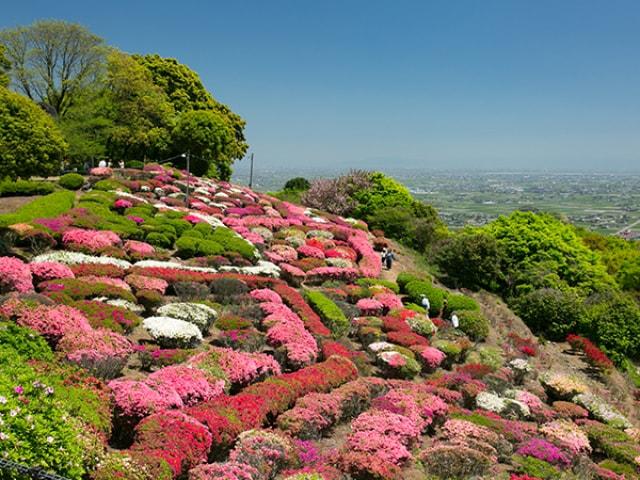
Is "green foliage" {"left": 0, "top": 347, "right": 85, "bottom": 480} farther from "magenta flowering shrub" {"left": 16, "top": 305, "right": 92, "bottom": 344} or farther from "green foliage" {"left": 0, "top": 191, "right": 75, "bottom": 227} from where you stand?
"green foliage" {"left": 0, "top": 191, "right": 75, "bottom": 227}

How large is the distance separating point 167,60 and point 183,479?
2167 inches

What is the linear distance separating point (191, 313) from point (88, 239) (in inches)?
305

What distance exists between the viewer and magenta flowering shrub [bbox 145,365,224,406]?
9.74 m

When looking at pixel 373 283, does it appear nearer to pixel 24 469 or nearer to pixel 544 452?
pixel 544 452

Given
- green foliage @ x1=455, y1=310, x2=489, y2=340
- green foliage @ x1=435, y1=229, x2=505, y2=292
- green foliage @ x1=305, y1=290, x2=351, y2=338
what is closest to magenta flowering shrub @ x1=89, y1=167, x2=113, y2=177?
green foliage @ x1=305, y1=290, x2=351, y2=338

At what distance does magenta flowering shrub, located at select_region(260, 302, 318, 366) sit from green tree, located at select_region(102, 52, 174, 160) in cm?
3216

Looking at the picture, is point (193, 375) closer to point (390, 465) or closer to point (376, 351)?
point (390, 465)

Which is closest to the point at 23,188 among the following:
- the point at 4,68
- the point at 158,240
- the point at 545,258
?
the point at 158,240

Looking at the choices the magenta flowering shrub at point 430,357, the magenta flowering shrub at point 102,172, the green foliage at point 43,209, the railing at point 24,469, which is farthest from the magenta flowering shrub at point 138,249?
the magenta flowering shrub at point 102,172

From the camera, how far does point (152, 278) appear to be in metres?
17.2

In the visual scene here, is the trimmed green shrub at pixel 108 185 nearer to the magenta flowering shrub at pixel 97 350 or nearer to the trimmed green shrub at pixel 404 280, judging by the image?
the trimmed green shrub at pixel 404 280

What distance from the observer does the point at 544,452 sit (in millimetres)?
11523

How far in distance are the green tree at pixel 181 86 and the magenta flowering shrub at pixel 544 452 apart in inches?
1703

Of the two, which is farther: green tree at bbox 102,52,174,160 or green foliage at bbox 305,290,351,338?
green tree at bbox 102,52,174,160
